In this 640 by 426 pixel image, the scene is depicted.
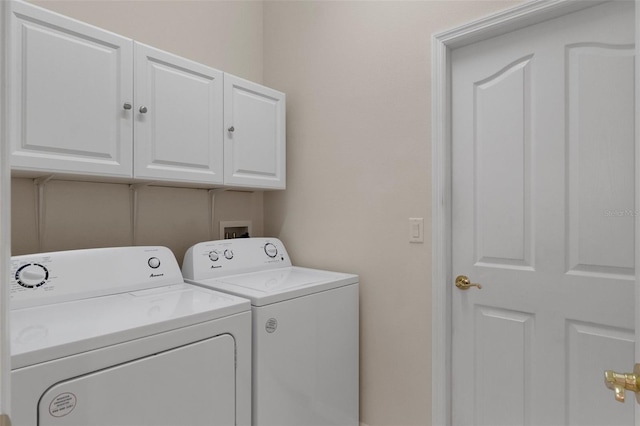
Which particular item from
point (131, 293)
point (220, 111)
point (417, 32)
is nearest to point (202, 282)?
point (131, 293)

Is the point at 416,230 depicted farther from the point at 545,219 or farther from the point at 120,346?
the point at 120,346

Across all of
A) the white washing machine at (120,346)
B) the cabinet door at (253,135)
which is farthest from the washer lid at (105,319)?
the cabinet door at (253,135)

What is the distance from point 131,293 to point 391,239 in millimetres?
1214

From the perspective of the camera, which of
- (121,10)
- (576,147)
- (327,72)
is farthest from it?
(327,72)

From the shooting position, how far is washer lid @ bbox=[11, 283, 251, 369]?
0.98m

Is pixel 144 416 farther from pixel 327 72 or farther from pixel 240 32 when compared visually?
pixel 240 32

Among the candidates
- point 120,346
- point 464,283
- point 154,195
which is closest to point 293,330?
point 120,346

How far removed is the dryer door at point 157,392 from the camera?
38.9 inches

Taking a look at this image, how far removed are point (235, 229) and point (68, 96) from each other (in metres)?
1.17

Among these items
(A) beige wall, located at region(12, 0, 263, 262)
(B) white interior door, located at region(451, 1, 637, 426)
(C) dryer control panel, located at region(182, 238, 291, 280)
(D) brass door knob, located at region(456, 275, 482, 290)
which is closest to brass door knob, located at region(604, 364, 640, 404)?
(B) white interior door, located at region(451, 1, 637, 426)

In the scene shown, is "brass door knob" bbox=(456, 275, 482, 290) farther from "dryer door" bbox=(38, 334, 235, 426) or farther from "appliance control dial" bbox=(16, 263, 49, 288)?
"appliance control dial" bbox=(16, 263, 49, 288)

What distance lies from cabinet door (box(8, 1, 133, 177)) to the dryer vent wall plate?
0.80 meters

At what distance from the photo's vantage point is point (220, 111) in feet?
6.13

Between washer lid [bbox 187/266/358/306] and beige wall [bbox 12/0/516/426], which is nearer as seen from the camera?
washer lid [bbox 187/266/358/306]
